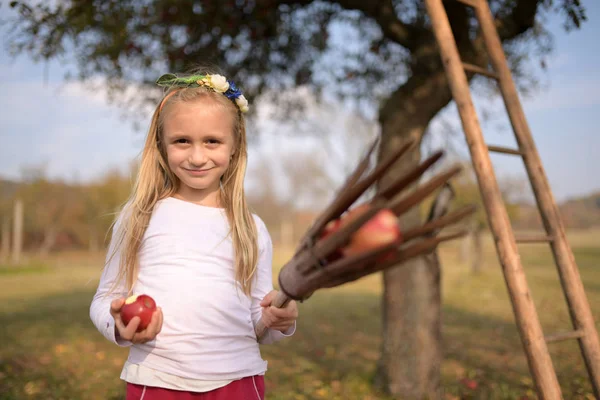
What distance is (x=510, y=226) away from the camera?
2.60 metres

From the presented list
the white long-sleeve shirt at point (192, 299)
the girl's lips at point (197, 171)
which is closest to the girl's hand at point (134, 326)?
Answer: the white long-sleeve shirt at point (192, 299)

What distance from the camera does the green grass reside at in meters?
5.09

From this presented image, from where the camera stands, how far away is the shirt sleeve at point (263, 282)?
6.95 ft

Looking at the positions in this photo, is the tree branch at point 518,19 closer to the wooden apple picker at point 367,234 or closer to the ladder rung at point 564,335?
the ladder rung at point 564,335

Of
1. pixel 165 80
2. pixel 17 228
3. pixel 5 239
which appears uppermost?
pixel 5 239

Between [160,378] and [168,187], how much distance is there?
2.67 ft

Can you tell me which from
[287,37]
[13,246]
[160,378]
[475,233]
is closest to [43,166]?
[13,246]

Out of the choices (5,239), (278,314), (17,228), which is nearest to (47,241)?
(5,239)

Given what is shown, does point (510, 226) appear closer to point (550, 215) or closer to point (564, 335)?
point (550, 215)

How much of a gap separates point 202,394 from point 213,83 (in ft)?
4.14

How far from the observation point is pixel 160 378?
192 centimetres

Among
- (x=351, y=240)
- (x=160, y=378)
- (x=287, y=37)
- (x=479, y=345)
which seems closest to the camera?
(x=351, y=240)

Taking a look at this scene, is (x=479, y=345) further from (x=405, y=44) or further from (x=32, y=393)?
(x=32, y=393)

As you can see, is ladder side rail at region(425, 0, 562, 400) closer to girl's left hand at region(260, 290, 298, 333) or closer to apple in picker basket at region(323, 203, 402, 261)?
girl's left hand at region(260, 290, 298, 333)
